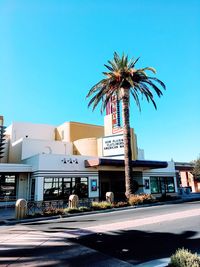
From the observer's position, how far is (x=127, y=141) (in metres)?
23.9

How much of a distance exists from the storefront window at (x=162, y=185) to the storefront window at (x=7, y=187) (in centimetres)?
1933

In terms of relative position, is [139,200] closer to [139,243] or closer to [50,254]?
[139,243]

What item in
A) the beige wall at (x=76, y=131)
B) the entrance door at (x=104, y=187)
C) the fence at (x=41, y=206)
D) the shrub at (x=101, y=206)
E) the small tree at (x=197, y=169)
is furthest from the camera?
the small tree at (x=197, y=169)

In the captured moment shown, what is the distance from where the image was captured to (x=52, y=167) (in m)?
26.2

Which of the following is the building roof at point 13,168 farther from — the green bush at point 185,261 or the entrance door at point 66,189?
the green bush at point 185,261

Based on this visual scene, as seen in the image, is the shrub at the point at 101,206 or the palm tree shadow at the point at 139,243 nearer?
the palm tree shadow at the point at 139,243

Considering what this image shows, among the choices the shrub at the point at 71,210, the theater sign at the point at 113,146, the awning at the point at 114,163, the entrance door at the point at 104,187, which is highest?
the theater sign at the point at 113,146

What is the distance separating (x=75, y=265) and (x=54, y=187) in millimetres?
20620

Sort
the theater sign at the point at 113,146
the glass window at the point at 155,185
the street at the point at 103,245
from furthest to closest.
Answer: the glass window at the point at 155,185 → the theater sign at the point at 113,146 → the street at the point at 103,245

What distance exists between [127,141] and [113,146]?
231 inches

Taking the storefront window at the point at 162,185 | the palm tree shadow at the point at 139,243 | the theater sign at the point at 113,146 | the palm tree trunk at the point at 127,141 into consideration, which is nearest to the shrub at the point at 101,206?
the palm tree trunk at the point at 127,141

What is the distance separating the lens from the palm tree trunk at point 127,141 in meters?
22.9

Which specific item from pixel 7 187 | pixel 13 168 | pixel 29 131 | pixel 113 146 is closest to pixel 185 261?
pixel 13 168

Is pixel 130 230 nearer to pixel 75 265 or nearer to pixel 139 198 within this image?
pixel 75 265
